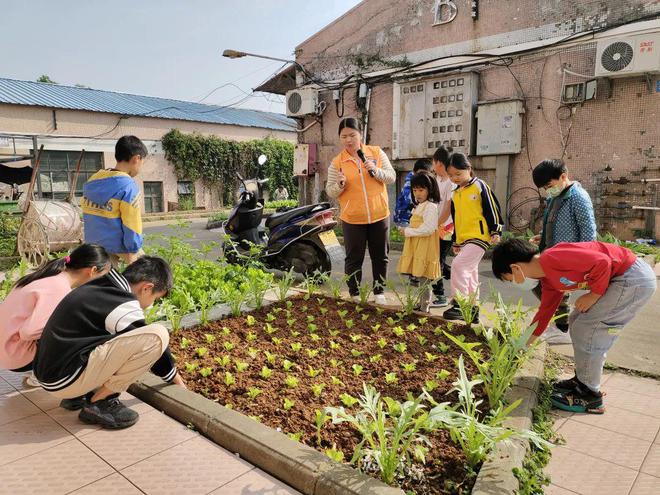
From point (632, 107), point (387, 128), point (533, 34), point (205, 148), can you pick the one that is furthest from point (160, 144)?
point (632, 107)

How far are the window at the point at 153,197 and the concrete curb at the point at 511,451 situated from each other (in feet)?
69.3

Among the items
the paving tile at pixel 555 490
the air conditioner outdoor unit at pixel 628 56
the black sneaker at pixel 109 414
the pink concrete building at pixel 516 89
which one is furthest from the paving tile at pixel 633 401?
the air conditioner outdoor unit at pixel 628 56

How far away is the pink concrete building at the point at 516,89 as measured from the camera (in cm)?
821

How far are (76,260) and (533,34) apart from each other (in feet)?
30.9

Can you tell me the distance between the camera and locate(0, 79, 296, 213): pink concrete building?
59.4ft

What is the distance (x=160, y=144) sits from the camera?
22.0 metres

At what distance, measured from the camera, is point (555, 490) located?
209 cm

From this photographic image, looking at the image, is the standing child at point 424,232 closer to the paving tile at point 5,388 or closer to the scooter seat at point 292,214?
the scooter seat at point 292,214

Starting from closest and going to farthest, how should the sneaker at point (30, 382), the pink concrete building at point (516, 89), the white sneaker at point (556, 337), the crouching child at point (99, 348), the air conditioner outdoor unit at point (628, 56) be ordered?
1. the crouching child at point (99, 348)
2. the sneaker at point (30, 382)
3. the white sneaker at point (556, 337)
4. the air conditioner outdoor unit at point (628, 56)
5. the pink concrete building at point (516, 89)

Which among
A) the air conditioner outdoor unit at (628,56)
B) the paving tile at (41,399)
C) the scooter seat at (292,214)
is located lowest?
the paving tile at (41,399)

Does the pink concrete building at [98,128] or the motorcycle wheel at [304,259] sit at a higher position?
the pink concrete building at [98,128]

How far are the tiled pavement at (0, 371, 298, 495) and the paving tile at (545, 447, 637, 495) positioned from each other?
1.25m

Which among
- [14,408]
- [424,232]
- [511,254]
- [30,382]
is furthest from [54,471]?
[424,232]

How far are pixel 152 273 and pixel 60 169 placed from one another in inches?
773
